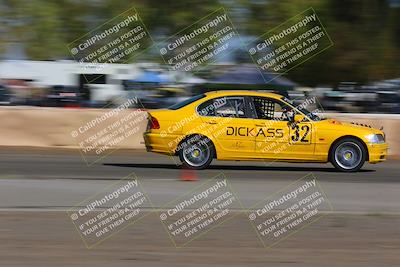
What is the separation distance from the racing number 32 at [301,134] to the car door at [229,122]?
740 mm

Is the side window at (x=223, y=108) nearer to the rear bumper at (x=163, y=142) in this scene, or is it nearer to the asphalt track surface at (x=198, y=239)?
the rear bumper at (x=163, y=142)

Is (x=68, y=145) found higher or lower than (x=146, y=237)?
higher

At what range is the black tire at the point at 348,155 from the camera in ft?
46.8

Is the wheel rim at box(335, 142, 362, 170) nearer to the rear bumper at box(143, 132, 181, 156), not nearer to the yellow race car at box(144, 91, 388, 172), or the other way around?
the yellow race car at box(144, 91, 388, 172)

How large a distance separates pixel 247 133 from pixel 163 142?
4.99ft

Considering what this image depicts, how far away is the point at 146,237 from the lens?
7.51m

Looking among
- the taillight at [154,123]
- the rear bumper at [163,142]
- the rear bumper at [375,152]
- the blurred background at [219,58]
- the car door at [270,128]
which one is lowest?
the rear bumper at [375,152]

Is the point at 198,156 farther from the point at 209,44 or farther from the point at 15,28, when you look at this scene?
the point at 15,28

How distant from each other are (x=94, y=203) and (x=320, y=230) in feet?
9.51

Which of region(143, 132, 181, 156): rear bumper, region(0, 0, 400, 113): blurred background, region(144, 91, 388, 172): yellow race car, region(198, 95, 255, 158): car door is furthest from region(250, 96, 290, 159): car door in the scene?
region(0, 0, 400, 113): blurred background

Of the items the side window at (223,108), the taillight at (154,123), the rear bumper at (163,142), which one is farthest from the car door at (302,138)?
the taillight at (154,123)

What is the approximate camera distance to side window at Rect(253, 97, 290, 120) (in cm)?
1416

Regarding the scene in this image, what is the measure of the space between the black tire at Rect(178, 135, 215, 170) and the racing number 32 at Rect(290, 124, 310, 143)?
1485 millimetres

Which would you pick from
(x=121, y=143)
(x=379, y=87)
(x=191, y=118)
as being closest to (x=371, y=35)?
(x=379, y=87)
